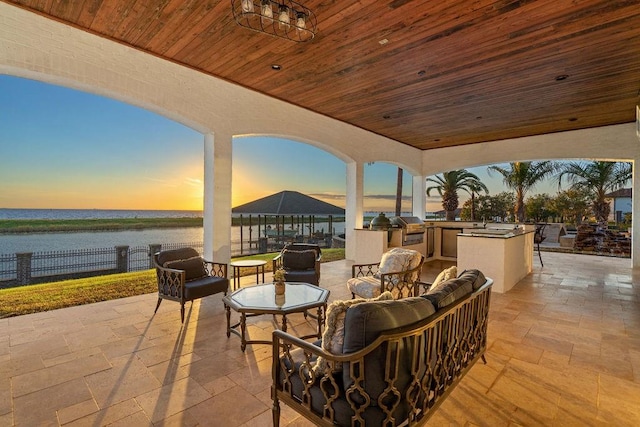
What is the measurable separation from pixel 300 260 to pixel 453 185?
27.7ft

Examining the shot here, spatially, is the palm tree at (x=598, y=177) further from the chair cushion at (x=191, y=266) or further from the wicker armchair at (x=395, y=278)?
the chair cushion at (x=191, y=266)

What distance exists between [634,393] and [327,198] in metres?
11.7

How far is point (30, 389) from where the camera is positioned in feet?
7.47

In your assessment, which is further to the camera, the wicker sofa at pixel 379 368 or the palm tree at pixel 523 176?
the palm tree at pixel 523 176

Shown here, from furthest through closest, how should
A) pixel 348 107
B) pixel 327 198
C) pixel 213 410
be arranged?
pixel 327 198 < pixel 348 107 < pixel 213 410

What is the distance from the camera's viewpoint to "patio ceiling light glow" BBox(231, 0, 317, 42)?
2838mm

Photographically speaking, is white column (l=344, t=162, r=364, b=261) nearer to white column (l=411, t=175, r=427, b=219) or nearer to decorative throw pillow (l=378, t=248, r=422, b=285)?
white column (l=411, t=175, r=427, b=219)

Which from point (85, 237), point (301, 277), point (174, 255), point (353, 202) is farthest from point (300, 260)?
point (85, 237)

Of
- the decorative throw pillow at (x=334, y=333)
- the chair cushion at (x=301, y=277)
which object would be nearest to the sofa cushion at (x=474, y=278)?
the decorative throw pillow at (x=334, y=333)

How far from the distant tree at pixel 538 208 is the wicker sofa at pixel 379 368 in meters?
14.2

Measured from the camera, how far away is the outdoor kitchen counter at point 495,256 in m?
5.11

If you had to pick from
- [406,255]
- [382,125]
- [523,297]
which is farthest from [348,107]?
[523,297]

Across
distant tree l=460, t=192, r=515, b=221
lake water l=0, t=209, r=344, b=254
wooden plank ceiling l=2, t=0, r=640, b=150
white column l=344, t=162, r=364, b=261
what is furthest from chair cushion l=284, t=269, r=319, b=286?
distant tree l=460, t=192, r=515, b=221

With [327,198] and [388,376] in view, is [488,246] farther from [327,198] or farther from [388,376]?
[327,198]
